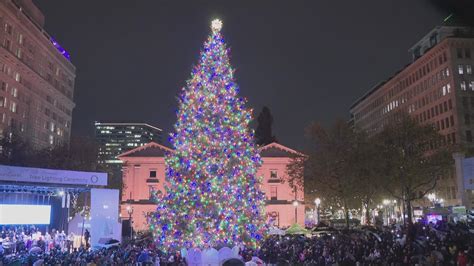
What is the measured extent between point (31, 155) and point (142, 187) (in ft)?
82.8

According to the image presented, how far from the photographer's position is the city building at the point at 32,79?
73750mm

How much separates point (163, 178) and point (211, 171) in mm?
56751

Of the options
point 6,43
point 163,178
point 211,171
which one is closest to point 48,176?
point 211,171

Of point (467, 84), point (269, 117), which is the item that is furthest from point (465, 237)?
point (269, 117)

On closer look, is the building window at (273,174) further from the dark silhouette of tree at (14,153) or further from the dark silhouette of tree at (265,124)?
the dark silhouette of tree at (14,153)

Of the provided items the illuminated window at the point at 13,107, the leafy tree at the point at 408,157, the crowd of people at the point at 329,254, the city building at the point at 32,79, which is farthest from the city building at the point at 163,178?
the crowd of people at the point at 329,254

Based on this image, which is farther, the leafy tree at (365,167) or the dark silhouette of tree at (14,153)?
the dark silhouette of tree at (14,153)

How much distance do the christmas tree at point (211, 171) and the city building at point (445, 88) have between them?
4647cm

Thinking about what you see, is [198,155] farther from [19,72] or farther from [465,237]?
[19,72]

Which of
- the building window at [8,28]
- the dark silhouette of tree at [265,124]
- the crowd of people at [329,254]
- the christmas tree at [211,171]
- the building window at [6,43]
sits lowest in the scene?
the crowd of people at [329,254]

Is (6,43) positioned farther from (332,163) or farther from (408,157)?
(408,157)

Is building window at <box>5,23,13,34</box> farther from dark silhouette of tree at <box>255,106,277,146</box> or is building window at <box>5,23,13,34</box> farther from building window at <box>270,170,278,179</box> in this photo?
building window at <box>270,170,278,179</box>

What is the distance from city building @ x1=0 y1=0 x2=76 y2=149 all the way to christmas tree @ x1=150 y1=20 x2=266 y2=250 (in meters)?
50.4

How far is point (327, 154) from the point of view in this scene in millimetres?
53312
